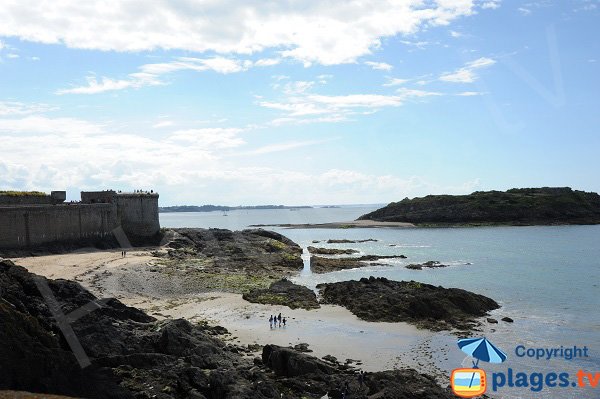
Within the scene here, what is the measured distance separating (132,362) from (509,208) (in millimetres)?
126108

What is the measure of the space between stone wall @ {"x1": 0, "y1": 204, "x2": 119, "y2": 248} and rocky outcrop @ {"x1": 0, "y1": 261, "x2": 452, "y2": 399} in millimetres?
29564

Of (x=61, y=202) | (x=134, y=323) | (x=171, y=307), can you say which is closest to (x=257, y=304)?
(x=171, y=307)

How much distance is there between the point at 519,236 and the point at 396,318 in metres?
74.7

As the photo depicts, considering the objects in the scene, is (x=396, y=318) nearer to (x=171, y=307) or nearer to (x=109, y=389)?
(x=171, y=307)

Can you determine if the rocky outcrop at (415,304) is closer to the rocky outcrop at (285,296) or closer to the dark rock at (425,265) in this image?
the rocky outcrop at (285,296)

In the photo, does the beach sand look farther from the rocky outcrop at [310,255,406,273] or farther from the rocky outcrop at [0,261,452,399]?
the rocky outcrop at [310,255,406,273]

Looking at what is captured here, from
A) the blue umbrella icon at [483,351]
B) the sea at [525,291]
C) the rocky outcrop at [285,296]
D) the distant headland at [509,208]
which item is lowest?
the sea at [525,291]

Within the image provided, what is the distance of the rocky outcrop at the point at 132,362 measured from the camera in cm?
1466

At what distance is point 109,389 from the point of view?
15.2 metres

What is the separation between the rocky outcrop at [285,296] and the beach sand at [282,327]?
85 cm

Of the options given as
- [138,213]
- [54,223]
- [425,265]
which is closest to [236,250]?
[138,213]

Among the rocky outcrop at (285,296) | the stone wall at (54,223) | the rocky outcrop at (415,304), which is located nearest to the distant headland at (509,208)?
the rocky outcrop at (415,304)

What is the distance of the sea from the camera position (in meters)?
22.2

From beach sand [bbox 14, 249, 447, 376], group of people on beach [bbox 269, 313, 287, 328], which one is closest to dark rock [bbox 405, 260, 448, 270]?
beach sand [bbox 14, 249, 447, 376]
